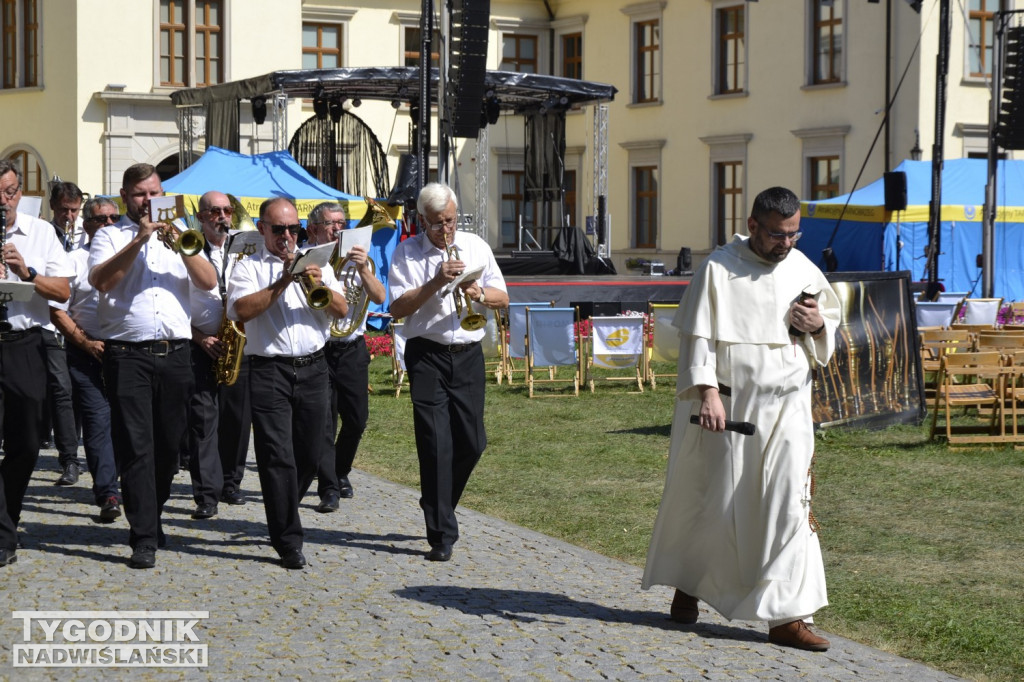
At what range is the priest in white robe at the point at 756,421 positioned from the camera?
6.09 m

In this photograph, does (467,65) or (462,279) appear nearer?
(462,279)

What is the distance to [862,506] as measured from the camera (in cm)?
974

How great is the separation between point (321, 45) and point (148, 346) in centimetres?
3429

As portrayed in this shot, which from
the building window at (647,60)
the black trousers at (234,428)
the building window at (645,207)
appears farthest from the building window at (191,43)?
the black trousers at (234,428)

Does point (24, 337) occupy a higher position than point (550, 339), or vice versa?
point (24, 337)

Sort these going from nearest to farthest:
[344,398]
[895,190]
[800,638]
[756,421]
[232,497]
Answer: [800,638] < [756,421] < [344,398] < [232,497] < [895,190]

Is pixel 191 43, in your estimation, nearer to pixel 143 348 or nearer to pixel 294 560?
pixel 143 348

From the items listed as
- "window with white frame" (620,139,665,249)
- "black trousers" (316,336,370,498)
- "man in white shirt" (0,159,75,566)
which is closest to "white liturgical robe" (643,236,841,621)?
"man in white shirt" (0,159,75,566)

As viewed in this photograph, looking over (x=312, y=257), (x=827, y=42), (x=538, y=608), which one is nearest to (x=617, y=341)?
(x=312, y=257)

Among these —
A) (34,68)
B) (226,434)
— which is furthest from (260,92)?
(226,434)

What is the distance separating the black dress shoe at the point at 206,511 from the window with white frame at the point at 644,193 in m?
31.6

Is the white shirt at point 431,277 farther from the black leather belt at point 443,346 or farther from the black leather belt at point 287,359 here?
the black leather belt at point 287,359

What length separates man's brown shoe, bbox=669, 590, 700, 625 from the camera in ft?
21.2

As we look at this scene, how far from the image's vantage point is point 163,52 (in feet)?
120
